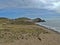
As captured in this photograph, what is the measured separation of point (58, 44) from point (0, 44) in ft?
26.5

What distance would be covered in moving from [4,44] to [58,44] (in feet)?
24.9

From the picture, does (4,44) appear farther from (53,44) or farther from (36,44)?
(53,44)

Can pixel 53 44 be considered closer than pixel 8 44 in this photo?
No

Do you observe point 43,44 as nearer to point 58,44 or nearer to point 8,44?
point 58,44

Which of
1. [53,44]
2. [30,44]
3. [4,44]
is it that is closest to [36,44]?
[30,44]

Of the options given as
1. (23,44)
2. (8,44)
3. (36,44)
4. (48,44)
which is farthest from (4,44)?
(48,44)

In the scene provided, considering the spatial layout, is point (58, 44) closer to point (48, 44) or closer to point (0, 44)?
point (48, 44)

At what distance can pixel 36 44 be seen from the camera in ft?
81.7

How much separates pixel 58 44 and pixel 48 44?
5.31 ft

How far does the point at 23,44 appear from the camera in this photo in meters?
24.6

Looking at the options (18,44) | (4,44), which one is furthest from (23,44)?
(4,44)

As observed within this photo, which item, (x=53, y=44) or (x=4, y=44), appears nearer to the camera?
(x=4, y=44)

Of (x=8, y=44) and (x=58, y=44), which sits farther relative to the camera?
(x=58, y=44)

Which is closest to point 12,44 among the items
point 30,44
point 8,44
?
point 8,44
